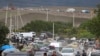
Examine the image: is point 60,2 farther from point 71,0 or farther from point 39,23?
point 39,23

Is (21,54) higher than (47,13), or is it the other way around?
(21,54)

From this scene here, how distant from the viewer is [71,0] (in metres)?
169

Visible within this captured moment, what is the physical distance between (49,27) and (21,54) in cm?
7851

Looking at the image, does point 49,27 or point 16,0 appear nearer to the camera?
point 49,27

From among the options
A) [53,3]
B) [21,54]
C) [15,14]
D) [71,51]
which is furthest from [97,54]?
[53,3]

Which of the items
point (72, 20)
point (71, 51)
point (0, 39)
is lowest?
point (72, 20)

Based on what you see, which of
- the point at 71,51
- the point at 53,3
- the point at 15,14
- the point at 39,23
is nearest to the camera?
the point at 71,51

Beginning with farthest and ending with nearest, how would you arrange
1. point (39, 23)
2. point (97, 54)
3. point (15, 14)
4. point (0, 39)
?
point (15, 14), point (39, 23), point (0, 39), point (97, 54)

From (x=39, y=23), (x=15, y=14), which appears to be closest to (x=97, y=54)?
(x=39, y=23)

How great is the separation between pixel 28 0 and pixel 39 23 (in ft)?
227

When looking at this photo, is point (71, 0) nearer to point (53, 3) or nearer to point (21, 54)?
point (53, 3)

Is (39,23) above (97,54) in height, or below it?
A: below

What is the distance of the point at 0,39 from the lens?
94.2ft

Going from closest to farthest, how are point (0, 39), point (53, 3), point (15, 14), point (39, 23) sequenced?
point (0, 39) < point (39, 23) < point (15, 14) < point (53, 3)
